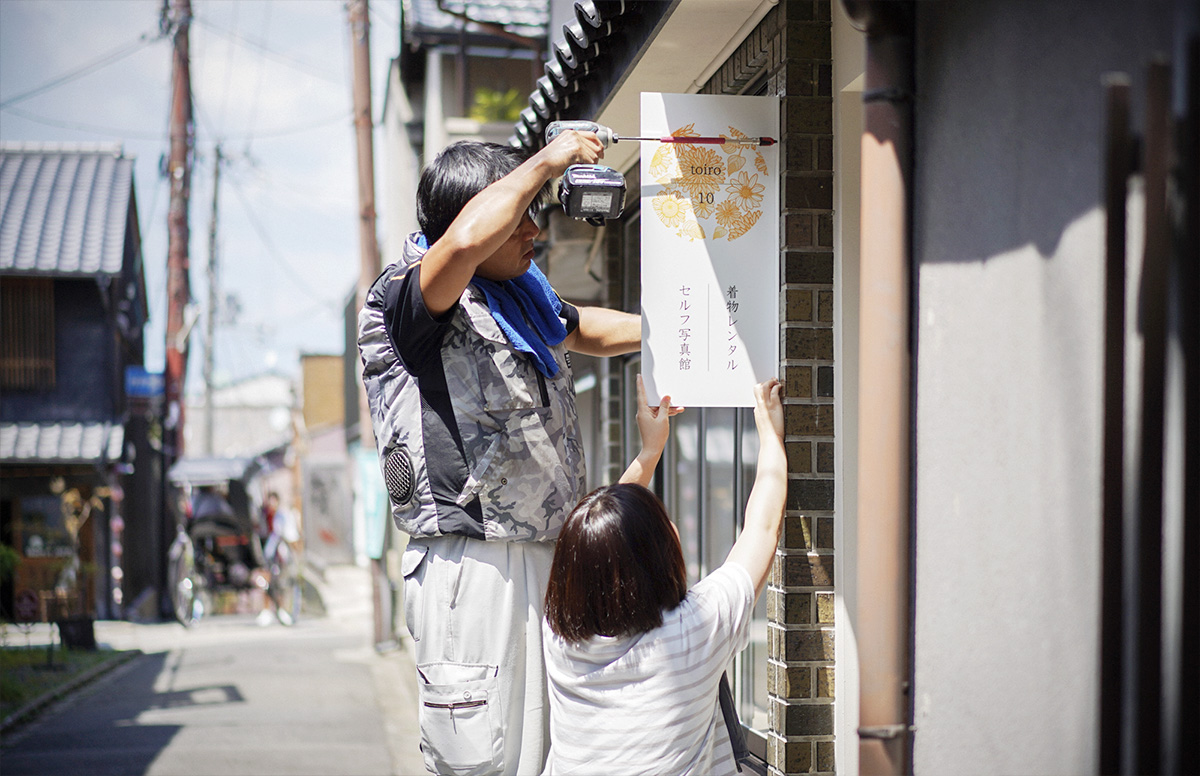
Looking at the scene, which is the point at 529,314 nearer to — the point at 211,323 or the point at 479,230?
the point at 479,230

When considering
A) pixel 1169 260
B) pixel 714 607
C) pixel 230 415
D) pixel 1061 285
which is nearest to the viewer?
pixel 1169 260

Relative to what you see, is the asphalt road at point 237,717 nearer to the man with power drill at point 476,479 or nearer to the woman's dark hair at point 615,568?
the man with power drill at point 476,479

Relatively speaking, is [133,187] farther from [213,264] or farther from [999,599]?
[999,599]

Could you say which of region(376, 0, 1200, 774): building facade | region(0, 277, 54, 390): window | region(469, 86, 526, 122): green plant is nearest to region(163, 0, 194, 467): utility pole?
region(0, 277, 54, 390): window

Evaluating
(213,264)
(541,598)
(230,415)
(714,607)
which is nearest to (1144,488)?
(714,607)

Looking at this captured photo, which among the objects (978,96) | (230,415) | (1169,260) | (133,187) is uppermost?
(133,187)

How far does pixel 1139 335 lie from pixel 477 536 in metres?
1.48

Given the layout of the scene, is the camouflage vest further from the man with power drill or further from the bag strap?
the bag strap

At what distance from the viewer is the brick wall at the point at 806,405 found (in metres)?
3.47

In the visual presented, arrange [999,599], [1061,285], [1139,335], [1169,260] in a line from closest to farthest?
[1169,260], [1139,335], [1061,285], [999,599]

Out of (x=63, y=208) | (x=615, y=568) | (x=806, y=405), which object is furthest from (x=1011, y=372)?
(x=63, y=208)

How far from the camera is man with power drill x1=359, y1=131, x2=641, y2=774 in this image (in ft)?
8.26

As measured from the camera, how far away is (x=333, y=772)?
6.97 metres

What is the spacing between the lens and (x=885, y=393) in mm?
2451
